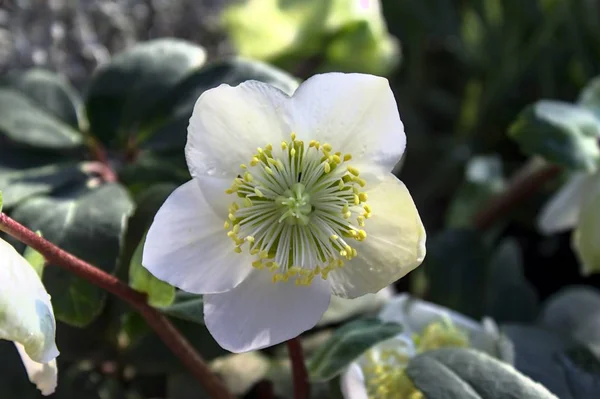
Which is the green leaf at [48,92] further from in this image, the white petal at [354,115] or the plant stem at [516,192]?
the plant stem at [516,192]

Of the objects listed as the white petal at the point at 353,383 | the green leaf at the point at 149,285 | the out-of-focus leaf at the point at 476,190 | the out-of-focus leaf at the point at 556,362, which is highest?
the green leaf at the point at 149,285

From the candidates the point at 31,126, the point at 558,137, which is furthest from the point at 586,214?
the point at 31,126

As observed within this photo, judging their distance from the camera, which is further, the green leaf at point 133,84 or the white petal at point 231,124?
the green leaf at point 133,84

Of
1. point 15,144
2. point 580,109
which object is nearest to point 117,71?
point 15,144

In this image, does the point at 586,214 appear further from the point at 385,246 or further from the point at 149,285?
the point at 149,285

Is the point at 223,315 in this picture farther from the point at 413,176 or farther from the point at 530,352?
the point at 413,176

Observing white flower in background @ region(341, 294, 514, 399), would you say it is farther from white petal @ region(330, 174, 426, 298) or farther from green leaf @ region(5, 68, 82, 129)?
green leaf @ region(5, 68, 82, 129)

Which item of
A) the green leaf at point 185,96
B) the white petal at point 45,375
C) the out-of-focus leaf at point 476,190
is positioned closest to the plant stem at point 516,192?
the out-of-focus leaf at point 476,190
